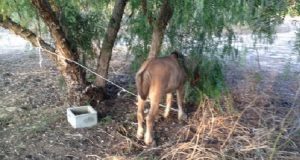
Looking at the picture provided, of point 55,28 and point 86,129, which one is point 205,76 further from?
point 55,28

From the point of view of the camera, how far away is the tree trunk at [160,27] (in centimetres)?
580

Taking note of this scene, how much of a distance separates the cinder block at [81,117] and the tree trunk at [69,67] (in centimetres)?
36

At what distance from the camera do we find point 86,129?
5.52 metres

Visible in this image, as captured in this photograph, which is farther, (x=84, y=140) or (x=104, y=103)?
(x=104, y=103)

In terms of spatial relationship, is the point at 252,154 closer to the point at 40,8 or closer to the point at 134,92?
the point at 134,92

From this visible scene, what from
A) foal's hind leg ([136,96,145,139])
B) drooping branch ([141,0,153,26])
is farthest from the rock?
drooping branch ([141,0,153,26])

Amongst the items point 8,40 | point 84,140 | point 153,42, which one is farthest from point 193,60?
point 8,40

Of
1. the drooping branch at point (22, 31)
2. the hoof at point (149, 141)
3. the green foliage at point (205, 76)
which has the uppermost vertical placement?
the drooping branch at point (22, 31)

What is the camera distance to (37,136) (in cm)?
537

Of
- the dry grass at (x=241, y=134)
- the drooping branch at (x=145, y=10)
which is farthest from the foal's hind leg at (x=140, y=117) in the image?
the drooping branch at (x=145, y=10)

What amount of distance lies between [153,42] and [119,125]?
1239mm

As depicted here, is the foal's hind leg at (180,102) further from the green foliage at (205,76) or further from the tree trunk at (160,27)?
the tree trunk at (160,27)

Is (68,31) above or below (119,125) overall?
above

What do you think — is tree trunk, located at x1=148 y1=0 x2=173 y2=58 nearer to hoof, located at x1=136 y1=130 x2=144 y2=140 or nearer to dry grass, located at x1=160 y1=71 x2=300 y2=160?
dry grass, located at x1=160 y1=71 x2=300 y2=160
